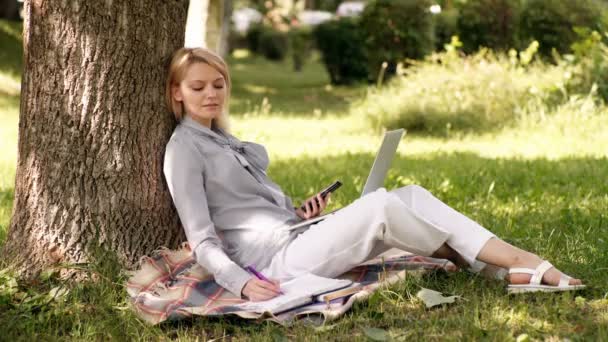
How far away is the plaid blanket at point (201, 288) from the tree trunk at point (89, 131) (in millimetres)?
175

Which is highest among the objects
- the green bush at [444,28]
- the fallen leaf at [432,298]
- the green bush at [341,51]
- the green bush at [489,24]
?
the fallen leaf at [432,298]

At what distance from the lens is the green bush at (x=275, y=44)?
31984 millimetres

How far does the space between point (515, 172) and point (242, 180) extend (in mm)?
3461

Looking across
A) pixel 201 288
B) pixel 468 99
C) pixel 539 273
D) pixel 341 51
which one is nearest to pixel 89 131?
pixel 201 288

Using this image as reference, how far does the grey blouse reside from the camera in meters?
3.74

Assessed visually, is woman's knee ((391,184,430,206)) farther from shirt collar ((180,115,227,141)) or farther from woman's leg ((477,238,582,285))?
shirt collar ((180,115,227,141))

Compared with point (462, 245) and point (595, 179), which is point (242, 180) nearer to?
point (462, 245)

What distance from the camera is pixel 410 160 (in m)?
7.78

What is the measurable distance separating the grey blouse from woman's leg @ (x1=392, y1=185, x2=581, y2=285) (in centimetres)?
58

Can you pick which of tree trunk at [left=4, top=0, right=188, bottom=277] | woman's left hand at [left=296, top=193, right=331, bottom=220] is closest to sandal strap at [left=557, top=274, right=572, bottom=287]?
woman's left hand at [left=296, top=193, right=331, bottom=220]

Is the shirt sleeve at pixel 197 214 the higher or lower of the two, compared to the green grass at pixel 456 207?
higher

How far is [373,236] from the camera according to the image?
3.61 m

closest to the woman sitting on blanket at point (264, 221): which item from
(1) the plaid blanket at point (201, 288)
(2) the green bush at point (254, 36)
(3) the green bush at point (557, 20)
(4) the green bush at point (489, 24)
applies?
(1) the plaid blanket at point (201, 288)

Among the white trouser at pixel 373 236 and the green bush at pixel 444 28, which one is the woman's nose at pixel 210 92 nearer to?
the white trouser at pixel 373 236
